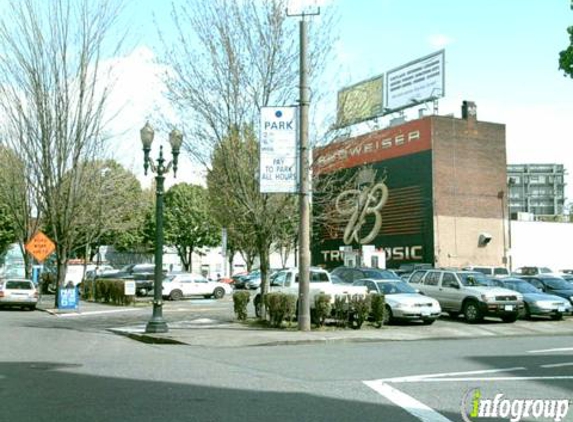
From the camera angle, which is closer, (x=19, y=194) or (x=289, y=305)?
(x=289, y=305)

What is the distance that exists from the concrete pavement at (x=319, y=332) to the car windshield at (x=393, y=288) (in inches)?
49.7

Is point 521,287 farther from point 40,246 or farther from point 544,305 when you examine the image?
point 40,246

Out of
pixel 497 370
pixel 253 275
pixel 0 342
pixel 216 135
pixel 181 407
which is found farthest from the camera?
pixel 253 275

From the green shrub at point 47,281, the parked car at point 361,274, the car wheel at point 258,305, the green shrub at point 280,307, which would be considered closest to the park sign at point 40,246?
the car wheel at point 258,305

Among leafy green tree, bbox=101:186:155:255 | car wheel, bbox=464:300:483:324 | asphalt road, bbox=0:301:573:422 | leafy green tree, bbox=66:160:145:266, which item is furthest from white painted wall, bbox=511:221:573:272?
asphalt road, bbox=0:301:573:422

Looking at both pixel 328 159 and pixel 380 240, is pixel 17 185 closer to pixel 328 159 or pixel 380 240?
pixel 328 159

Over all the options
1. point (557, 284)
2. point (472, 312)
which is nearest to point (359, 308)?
point (472, 312)

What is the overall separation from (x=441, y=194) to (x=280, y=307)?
139ft

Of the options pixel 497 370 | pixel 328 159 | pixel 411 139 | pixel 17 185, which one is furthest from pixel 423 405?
pixel 411 139

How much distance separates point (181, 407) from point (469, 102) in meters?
59.1

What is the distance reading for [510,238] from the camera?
63.3 meters

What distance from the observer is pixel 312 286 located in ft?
74.6

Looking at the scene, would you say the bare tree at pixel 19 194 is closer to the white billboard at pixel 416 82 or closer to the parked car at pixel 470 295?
the parked car at pixel 470 295

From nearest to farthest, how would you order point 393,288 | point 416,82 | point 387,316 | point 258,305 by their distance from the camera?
point 387,316 < point 393,288 < point 258,305 < point 416,82
